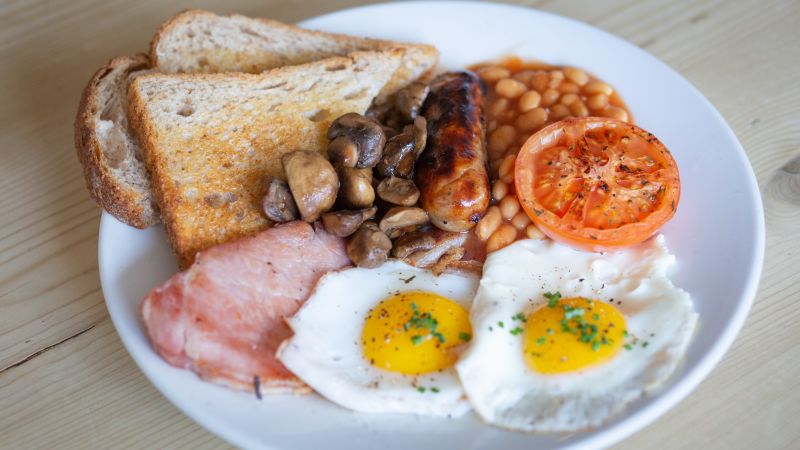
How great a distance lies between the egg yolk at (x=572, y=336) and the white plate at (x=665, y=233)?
186 mm

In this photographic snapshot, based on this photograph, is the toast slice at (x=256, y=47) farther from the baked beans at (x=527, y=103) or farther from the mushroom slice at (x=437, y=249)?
the mushroom slice at (x=437, y=249)

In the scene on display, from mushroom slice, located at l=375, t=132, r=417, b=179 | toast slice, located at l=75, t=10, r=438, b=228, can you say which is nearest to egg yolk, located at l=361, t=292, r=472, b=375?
mushroom slice, located at l=375, t=132, r=417, b=179

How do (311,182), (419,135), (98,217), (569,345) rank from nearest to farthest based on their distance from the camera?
(569,345) < (311,182) < (419,135) < (98,217)

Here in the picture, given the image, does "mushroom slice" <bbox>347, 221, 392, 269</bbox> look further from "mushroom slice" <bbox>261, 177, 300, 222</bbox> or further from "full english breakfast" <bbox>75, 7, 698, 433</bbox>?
"mushroom slice" <bbox>261, 177, 300, 222</bbox>

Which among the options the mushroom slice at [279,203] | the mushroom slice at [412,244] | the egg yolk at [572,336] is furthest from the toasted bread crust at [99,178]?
the egg yolk at [572,336]

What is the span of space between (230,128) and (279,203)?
1.51 ft

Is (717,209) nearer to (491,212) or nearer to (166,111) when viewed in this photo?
(491,212)

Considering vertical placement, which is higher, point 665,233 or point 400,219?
point 400,219

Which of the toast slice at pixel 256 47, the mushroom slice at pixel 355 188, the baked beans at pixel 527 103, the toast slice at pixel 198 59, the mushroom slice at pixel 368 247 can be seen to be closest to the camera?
the mushroom slice at pixel 368 247

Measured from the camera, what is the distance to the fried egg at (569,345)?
2117 mm

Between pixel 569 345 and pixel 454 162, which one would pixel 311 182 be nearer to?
pixel 454 162

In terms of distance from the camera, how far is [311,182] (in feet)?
8.14

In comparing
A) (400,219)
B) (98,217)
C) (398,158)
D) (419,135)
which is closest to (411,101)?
(419,135)

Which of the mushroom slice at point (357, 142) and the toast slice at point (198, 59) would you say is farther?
the toast slice at point (198, 59)
